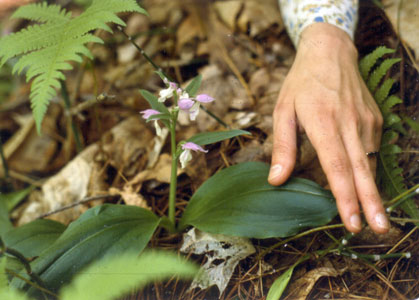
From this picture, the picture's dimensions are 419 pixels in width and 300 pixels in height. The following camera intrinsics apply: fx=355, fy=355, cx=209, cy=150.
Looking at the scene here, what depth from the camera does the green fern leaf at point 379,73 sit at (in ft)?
2.96

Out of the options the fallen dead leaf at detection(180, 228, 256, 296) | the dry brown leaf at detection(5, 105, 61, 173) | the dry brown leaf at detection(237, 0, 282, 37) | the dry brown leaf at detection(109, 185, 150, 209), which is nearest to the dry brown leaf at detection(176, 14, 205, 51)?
the dry brown leaf at detection(237, 0, 282, 37)

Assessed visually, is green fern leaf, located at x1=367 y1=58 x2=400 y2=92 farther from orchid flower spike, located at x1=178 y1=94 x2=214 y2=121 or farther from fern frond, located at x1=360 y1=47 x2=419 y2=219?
orchid flower spike, located at x1=178 y1=94 x2=214 y2=121

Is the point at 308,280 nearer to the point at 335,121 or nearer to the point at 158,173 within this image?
the point at 335,121

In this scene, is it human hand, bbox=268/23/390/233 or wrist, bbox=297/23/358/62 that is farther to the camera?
wrist, bbox=297/23/358/62

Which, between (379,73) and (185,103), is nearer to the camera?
(185,103)

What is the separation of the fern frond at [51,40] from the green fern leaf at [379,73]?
61 cm

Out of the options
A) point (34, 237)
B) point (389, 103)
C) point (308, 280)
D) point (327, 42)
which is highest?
point (327, 42)

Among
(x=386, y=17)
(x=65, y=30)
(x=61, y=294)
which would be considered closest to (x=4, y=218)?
(x=61, y=294)

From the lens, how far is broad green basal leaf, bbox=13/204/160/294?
2.44 feet

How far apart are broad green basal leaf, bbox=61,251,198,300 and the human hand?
11.6 inches

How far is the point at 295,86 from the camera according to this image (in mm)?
934

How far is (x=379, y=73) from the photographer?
91 cm

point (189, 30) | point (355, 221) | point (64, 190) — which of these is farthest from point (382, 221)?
point (189, 30)

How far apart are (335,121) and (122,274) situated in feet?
1.93
